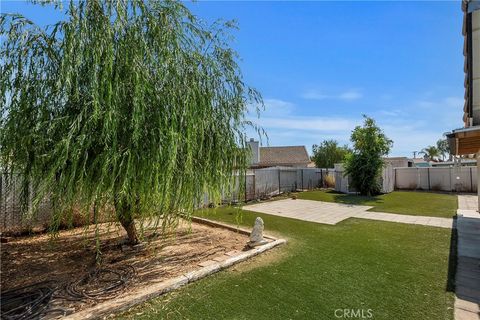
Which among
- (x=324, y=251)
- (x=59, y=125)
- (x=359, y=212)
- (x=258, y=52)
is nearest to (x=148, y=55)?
(x=59, y=125)

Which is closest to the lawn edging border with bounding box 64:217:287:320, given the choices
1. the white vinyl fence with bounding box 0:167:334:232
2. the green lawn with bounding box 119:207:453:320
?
the green lawn with bounding box 119:207:453:320

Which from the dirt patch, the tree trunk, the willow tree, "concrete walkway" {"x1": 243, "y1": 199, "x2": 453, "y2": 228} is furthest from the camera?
"concrete walkway" {"x1": 243, "y1": 199, "x2": 453, "y2": 228}

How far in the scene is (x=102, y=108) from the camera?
327 cm

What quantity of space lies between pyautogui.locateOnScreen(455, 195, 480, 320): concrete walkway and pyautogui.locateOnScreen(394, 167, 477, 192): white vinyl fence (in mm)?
11493

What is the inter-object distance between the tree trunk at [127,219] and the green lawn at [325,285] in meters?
1.53

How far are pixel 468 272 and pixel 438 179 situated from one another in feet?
55.2

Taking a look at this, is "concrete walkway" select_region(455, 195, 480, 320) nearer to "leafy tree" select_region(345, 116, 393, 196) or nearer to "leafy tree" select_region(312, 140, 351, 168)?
"leafy tree" select_region(345, 116, 393, 196)

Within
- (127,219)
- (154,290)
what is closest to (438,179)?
(127,219)

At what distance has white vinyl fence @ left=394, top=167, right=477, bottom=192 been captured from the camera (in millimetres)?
16966

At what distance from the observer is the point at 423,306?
10.5 feet

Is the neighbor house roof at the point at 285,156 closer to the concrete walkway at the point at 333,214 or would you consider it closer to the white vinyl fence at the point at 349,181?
the white vinyl fence at the point at 349,181

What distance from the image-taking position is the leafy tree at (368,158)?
15.5m

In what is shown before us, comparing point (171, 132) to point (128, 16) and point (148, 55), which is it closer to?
point (148, 55)

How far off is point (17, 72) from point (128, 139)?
181 centimetres
